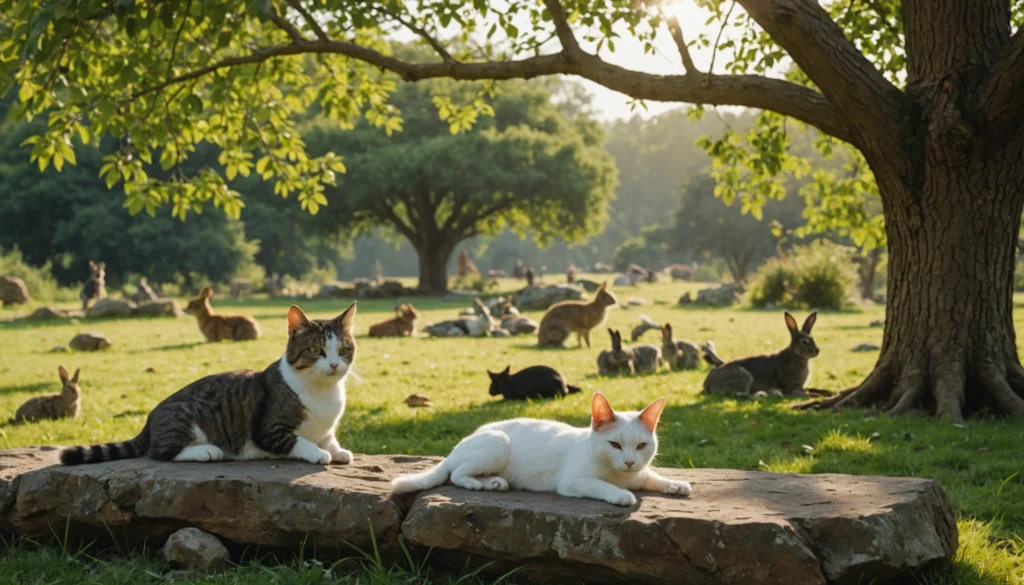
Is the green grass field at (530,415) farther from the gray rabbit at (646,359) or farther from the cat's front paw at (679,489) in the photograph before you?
the cat's front paw at (679,489)

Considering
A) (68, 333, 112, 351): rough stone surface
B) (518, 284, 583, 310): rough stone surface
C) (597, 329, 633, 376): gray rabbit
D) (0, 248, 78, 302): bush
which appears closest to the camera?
(597, 329, 633, 376): gray rabbit

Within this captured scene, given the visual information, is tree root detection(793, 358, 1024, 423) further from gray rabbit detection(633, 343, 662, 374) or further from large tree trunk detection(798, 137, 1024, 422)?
gray rabbit detection(633, 343, 662, 374)

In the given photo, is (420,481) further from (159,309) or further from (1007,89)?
(159,309)

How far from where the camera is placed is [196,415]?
19.9ft

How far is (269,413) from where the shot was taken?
602cm

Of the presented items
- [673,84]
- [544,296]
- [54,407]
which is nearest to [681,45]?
[673,84]

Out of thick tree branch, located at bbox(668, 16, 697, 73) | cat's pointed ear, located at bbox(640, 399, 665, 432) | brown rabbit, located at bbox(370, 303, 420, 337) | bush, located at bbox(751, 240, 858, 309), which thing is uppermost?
thick tree branch, located at bbox(668, 16, 697, 73)

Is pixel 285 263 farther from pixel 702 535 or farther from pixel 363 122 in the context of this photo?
pixel 702 535

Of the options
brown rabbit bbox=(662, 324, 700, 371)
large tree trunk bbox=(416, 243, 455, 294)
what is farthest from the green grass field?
large tree trunk bbox=(416, 243, 455, 294)

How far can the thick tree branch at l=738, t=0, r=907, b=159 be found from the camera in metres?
8.59

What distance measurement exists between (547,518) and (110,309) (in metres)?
27.4

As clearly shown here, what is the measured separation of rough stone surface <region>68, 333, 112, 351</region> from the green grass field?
0.52 metres

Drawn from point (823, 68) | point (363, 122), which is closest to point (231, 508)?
point (823, 68)

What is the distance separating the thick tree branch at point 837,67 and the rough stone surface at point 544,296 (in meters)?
23.3
